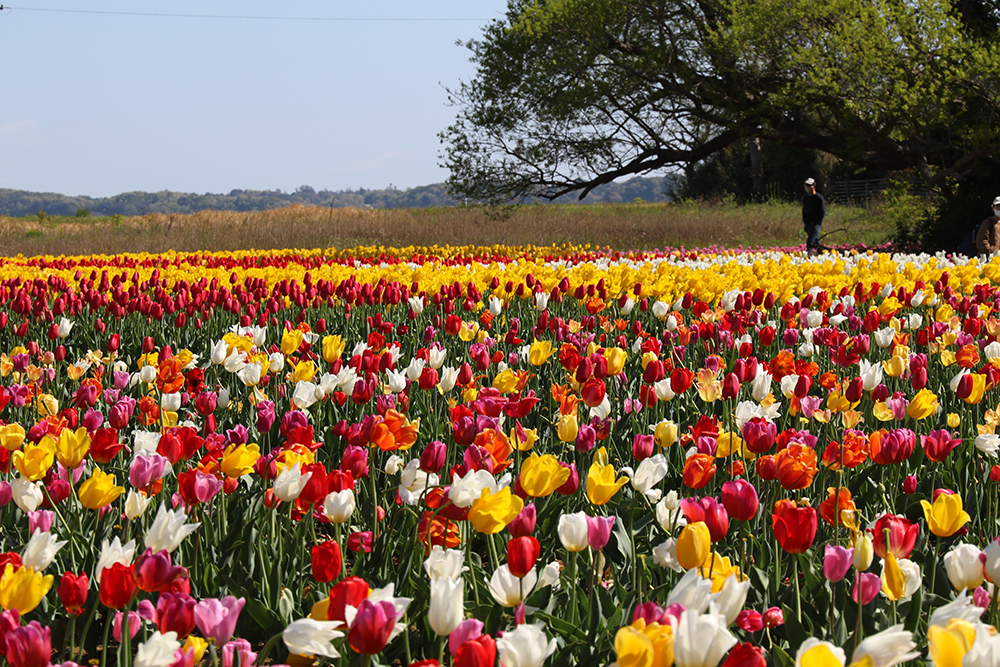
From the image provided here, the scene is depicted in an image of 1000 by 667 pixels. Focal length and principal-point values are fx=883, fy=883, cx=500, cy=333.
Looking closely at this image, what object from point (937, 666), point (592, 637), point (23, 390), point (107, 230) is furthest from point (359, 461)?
point (107, 230)

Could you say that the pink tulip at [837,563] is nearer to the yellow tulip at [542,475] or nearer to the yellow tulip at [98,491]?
the yellow tulip at [542,475]

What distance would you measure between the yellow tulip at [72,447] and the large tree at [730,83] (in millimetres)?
15467

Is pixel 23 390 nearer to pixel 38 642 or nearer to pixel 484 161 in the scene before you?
pixel 38 642

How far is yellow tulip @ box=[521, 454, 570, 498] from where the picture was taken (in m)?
1.67

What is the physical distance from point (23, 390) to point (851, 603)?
8.82 ft

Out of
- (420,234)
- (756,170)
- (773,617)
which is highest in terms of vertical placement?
(756,170)

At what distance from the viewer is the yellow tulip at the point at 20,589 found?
1288 mm

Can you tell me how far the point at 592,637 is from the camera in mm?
1621

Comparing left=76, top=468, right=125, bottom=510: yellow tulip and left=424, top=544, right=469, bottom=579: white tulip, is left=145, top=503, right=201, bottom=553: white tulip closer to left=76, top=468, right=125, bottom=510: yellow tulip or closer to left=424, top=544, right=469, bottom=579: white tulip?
left=76, top=468, right=125, bottom=510: yellow tulip

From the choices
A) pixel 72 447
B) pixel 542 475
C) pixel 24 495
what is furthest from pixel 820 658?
pixel 72 447

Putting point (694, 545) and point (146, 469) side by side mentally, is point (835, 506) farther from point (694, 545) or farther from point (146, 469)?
point (146, 469)

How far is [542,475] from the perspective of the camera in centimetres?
168

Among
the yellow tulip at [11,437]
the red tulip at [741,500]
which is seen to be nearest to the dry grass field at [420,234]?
the yellow tulip at [11,437]

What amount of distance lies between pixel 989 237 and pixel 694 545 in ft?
38.3
